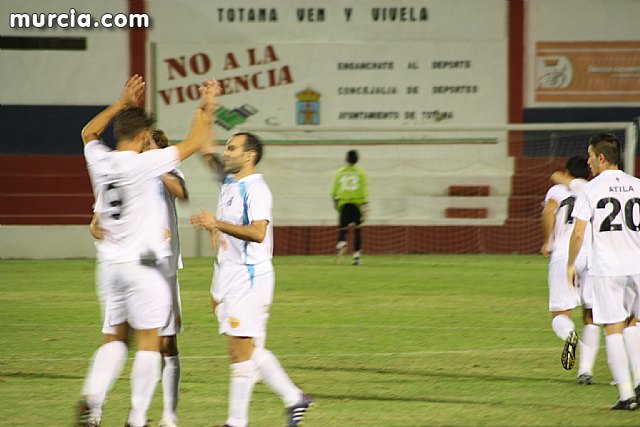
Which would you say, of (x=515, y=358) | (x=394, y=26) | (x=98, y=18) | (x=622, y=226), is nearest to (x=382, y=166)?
(x=394, y=26)

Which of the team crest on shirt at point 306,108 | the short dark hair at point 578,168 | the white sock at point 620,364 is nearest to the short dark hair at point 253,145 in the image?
the white sock at point 620,364

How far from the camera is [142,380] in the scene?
6711mm

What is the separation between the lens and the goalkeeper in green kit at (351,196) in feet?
72.6

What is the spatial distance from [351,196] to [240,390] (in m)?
15.5

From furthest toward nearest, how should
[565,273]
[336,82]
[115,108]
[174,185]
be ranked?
1. [336,82]
2. [565,273]
3. [174,185]
4. [115,108]

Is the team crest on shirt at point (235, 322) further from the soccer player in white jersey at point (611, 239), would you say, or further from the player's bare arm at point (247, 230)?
the soccer player in white jersey at point (611, 239)

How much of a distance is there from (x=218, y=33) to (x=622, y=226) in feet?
64.8

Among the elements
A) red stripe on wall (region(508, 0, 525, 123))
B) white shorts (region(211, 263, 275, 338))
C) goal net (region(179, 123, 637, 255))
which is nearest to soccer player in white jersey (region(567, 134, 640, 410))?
white shorts (region(211, 263, 275, 338))

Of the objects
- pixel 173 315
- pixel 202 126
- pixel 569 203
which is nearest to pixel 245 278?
pixel 173 315

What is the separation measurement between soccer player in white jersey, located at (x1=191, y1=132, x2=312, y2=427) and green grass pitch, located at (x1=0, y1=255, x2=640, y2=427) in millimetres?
785

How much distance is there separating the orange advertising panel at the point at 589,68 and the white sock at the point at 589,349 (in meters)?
18.6

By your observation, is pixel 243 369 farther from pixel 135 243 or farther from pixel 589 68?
pixel 589 68

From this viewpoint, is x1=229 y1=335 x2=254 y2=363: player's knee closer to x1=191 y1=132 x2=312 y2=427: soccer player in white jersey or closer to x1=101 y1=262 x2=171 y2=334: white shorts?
x1=191 y1=132 x2=312 y2=427: soccer player in white jersey

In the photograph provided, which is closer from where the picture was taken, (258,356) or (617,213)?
(258,356)
